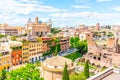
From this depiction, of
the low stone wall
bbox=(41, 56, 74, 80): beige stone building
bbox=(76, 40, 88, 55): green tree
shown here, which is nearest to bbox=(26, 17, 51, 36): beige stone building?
bbox=(76, 40, 88, 55): green tree

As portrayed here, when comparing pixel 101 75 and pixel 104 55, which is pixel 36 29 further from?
pixel 101 75

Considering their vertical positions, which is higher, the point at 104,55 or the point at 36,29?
the point at 36,29

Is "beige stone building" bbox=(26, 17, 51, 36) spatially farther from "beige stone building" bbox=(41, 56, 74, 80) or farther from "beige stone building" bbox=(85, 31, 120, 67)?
"beige stone building" bbox=(41, 56, 74, 80)

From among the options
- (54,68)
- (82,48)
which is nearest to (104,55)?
(82,48)

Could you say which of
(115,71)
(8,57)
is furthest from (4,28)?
(115,71)

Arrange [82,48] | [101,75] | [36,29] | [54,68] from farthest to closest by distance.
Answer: [36,29], [82,48], [54,68], [101,75]

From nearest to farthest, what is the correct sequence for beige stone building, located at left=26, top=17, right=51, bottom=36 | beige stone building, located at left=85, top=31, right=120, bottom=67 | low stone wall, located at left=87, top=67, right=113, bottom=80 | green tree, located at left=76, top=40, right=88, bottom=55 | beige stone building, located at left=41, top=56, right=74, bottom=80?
low stone wall, located at left=87, top=67, right=113, bottom=80 → beige stone building, located at left=41, top=56, right=74, bottom=80 → beige stone building, located at left=85, top=31, right=120, bottom=67 → green tree, located at left=76, top=40, right=88, bottom=55 → beige stone building, located at left=26, top=17, right=51, bottom=36

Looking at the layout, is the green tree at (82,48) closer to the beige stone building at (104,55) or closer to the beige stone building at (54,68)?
the beige stone building at (104,55)

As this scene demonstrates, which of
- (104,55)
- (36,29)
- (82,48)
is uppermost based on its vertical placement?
(36,29)

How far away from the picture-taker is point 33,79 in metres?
27.6

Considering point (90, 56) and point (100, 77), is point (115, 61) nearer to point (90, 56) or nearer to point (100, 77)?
point (90, 56)

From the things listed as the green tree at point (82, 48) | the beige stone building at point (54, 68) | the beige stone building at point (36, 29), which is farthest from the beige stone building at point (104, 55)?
the beige stone building at point (36, 29)

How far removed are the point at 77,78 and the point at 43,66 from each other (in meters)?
9.94

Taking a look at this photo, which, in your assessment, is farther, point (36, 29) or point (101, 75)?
point (36, 29)
